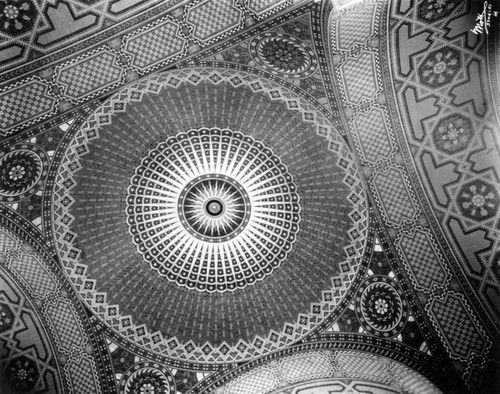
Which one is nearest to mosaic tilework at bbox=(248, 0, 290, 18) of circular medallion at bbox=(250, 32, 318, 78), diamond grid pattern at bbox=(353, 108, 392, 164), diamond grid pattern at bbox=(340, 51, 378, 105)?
circular medallion at bbox=(250, 32, 318, 78)

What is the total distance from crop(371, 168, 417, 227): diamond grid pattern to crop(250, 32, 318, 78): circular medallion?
2544 mm

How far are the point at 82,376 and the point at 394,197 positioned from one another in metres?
7.19

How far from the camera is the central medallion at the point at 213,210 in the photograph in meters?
12.4

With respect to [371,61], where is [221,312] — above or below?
below

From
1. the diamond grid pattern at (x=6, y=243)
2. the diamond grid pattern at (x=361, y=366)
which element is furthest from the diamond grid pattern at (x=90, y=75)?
the diamond grid pattern at (x=361, y=366)

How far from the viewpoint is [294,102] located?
1158cm

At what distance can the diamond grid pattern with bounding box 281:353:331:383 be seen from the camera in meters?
12.4

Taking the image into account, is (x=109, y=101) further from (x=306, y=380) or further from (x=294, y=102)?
(x=306, y=380)

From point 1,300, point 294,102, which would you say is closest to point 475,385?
point 294,102

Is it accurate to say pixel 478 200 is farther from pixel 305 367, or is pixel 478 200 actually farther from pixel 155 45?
pixel 155 45

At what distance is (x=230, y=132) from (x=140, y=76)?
233cm

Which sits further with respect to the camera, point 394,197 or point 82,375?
point 82,375

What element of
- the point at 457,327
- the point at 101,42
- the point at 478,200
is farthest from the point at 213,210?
the point at 457,327

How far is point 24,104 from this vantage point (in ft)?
34.7
